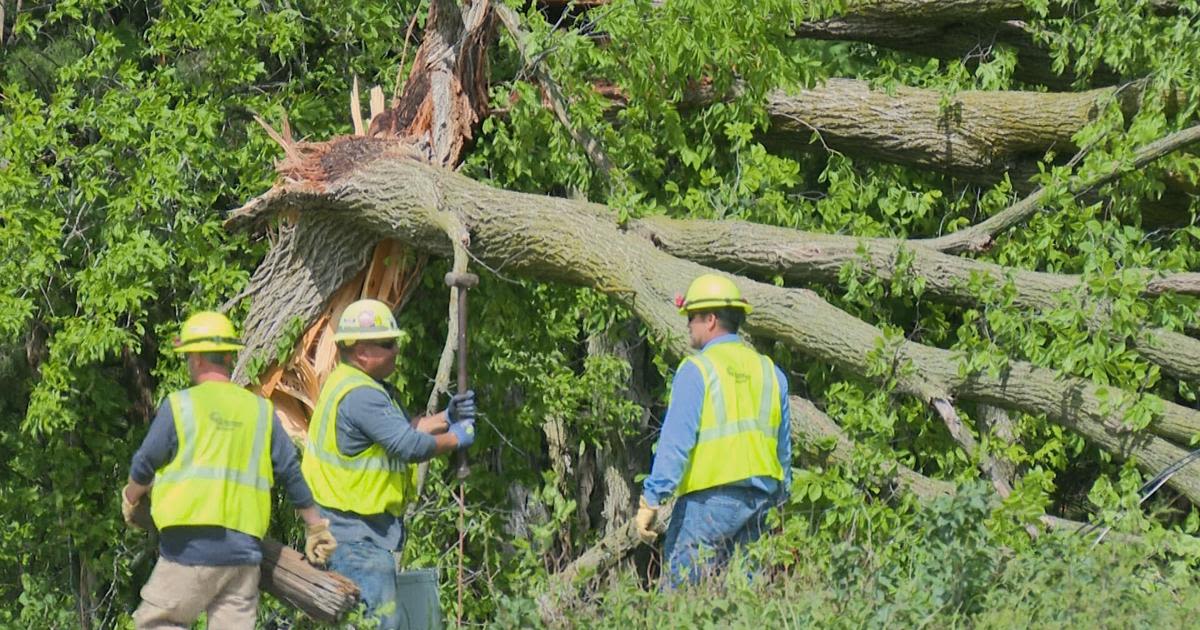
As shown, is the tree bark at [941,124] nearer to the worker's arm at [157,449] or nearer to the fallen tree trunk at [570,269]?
the fallen tree trunk at [570,269]

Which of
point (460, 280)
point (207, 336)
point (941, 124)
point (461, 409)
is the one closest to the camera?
point (207, 336)

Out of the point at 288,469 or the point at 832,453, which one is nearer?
the point at 288,469

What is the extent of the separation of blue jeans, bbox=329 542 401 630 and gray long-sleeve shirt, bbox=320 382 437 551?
0.12 ft

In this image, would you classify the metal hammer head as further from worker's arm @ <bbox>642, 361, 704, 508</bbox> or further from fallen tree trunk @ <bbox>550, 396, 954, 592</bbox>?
worker's arm @ <bbox>642, 361, 704, 508</bbox>

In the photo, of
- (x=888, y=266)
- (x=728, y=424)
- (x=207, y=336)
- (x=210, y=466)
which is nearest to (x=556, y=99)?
(x=888, y=266)

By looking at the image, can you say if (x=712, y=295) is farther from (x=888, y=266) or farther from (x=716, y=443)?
(x=888, y=266)

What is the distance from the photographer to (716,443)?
7.03m

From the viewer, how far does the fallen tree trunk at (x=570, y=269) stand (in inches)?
313

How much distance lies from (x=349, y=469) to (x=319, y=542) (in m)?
0.33

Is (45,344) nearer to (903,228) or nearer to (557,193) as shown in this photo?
(557,193)

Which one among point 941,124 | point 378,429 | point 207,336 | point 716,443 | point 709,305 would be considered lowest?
point 716,443

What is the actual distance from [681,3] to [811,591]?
14.7 ft

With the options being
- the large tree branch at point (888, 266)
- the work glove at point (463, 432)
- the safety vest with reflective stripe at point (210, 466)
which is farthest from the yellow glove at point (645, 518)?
the large tree branch at point (888, 266)

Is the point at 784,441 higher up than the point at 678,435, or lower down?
lower down
